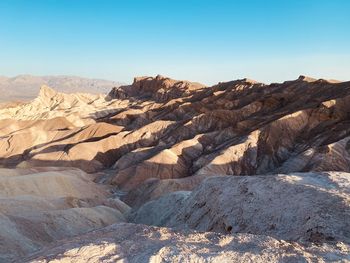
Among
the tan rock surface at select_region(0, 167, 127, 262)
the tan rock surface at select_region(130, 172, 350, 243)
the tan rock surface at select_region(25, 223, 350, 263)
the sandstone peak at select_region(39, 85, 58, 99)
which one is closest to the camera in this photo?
the tan rock surface at select_region(25, 223, 350, 263)

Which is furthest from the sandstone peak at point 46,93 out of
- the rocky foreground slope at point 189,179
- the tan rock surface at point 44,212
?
the tan rock surface at point 44,212

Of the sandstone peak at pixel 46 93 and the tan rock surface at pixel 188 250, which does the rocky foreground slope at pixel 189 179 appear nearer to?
the tan rock surface at pixel 188 250

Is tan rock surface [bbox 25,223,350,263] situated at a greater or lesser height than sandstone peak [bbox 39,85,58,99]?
greater

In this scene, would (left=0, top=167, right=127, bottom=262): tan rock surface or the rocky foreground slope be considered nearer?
the rocky foreground slope

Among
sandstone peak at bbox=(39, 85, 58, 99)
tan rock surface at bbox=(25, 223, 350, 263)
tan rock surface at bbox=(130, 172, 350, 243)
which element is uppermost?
tan rock surface at bbox=(25, 223, 350, 263)

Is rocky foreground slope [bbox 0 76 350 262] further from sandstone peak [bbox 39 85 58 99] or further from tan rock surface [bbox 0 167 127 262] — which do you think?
sandstone peak [bbox 39 85 58 99]

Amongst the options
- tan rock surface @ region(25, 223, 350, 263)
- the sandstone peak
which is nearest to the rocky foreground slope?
tan rock surface @ region(25, 223, 350, 263)

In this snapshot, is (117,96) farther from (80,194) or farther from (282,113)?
(80,194)

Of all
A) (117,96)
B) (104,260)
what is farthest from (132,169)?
(117,96)

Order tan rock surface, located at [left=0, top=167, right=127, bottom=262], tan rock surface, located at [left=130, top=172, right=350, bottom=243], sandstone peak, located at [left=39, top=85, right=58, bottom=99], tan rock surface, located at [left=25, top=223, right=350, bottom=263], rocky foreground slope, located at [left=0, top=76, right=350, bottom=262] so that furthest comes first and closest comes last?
sandstone peak, located at [left=39, top=85, right=58, bottom=99] → tan rock surface, located at [left=0, top=167, right=127, bottom=262] → tan rock surface, located at [left=130, top=172, right=350, bottom=243] → rocky foreground slope, located at [left=0, top=76, right=350, bottom=262] → tan rock surface, located at [left=25, top=223, right=350, bottom=263]
